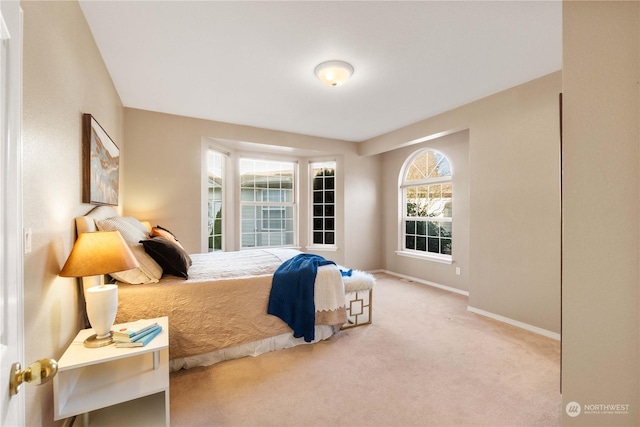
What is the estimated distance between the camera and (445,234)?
4609 mm

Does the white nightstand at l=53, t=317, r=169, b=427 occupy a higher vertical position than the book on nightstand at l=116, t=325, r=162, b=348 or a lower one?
lower

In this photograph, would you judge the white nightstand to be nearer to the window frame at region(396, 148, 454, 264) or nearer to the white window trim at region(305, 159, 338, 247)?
the white window trim at region(305, 159, 338, 247)

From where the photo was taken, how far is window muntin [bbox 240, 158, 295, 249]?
16.7ft

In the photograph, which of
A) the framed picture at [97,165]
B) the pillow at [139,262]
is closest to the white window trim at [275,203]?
the framed picture at [97,165]

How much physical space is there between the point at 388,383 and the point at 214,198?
374 centimetres

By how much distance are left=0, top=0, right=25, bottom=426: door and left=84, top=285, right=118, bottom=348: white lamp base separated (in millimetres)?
1006

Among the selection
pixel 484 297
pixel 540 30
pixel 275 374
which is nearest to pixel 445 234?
pixel 484 297

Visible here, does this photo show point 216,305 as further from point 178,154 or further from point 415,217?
point 415,217

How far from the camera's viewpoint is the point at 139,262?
2.19 metres

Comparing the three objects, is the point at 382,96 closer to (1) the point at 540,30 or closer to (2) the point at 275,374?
(1) the point at 540,30

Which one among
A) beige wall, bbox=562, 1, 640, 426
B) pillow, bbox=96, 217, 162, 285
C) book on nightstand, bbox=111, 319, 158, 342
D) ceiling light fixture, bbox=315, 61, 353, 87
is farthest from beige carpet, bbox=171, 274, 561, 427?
ceiling light fixture, bbox=315, 61, 353, 87

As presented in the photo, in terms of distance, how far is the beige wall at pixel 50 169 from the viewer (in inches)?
47.7

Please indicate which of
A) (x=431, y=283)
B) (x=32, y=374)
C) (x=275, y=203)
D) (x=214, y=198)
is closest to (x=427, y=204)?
(x=431, y=283)

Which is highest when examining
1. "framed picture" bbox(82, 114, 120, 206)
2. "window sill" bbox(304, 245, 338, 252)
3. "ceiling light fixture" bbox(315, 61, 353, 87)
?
"ceiling light fixture" bbox(315, 61, 353, 87)
